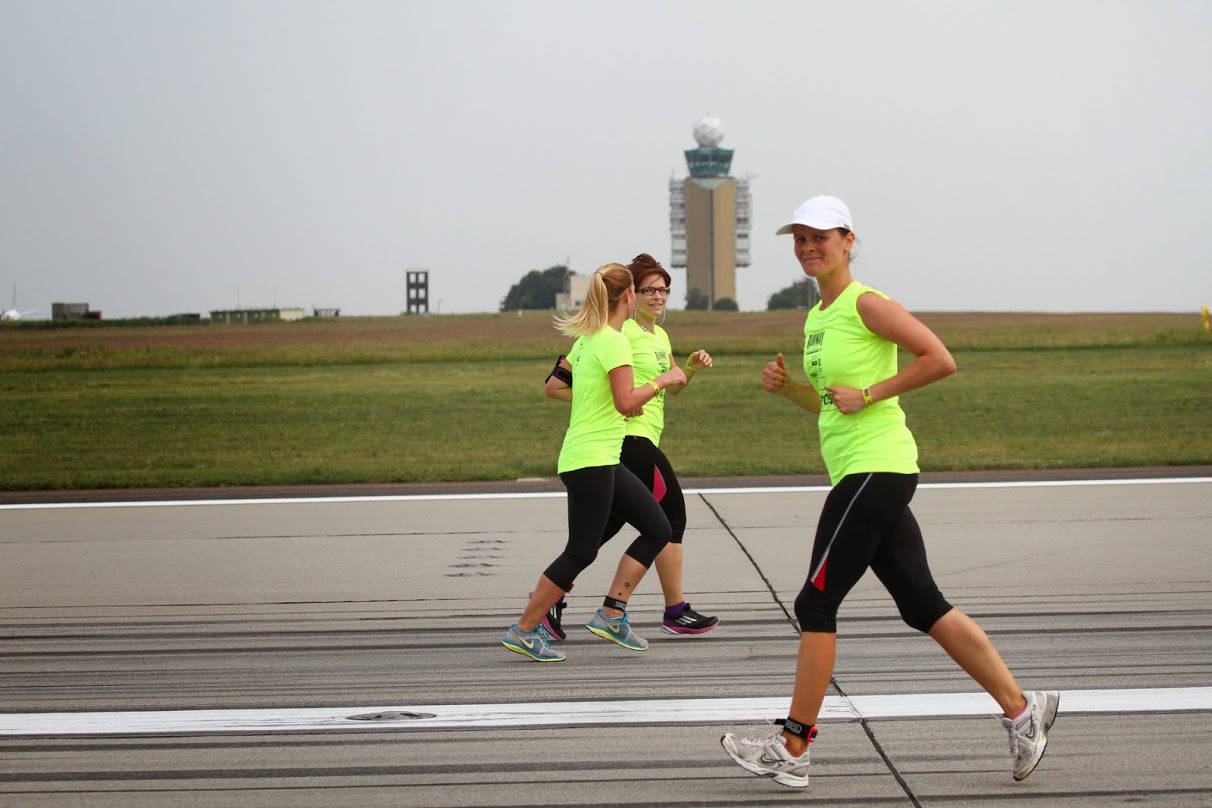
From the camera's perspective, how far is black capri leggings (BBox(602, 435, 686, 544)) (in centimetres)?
631

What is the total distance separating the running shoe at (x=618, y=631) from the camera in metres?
6.02

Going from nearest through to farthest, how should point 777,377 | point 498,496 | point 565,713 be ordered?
point 777,377, point 565,713, point 498,496

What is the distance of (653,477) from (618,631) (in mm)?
791

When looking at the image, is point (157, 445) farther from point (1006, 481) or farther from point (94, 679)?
point (94, 679)

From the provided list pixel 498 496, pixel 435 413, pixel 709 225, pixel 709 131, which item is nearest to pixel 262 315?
pixel 435 413

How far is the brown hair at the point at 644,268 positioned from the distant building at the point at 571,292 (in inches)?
4520

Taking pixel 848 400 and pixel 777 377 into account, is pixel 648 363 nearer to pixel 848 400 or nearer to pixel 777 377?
pixel 777 377

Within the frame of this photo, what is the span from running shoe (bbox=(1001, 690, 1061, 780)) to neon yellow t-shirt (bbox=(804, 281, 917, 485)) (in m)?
0.85

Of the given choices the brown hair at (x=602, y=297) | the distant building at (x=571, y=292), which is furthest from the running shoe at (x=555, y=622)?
the distant building at (x=571, y=292)

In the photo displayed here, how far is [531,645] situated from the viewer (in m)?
5.79

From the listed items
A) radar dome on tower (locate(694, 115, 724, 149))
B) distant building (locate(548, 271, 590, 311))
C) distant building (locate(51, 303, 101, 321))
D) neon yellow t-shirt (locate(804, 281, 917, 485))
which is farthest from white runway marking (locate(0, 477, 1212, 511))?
radar dome on tower (locate(694, 115, 724, 149))

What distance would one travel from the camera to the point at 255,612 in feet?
22.5

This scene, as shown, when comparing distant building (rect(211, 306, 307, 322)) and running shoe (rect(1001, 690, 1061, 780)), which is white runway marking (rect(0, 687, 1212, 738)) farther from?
distant building (rect(211, 306, 307, 322))

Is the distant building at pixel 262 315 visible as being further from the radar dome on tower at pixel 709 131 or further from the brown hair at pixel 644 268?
the radar dome on tower at pixel 709 131
